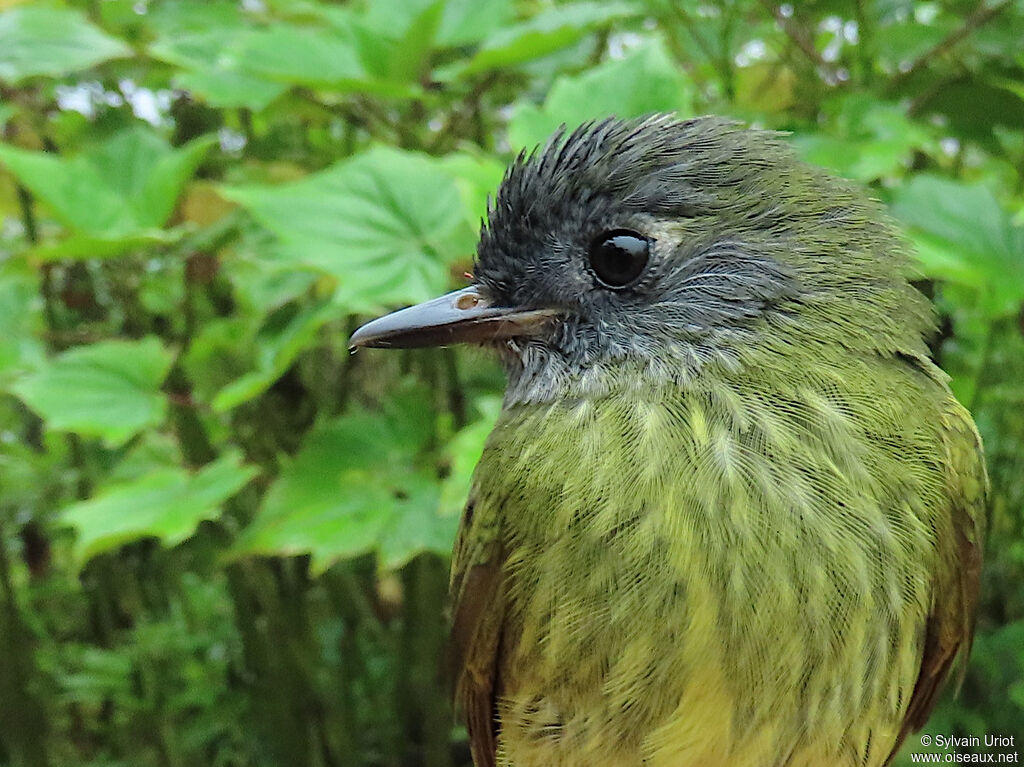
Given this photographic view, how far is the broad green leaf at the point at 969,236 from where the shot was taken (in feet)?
3.37

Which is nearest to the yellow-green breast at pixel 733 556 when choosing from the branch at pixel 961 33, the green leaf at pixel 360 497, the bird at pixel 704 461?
the bird at pixel 704 461

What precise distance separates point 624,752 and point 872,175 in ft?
2.36

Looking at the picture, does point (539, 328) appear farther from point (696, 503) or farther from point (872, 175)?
point (872, 175)

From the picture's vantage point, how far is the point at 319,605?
170 centimetres

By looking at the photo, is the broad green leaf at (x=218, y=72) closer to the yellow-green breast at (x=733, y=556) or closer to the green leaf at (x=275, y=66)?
the green leaf at (x=275, y=66)

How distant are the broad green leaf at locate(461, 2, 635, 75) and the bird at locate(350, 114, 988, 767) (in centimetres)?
42

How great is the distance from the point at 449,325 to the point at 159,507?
1.81 ft

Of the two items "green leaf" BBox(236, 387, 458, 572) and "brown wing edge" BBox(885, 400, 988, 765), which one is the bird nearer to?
"brown wing edge" BBox(885, 400, 988, 765)

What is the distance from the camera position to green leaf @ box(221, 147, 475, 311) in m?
1.10

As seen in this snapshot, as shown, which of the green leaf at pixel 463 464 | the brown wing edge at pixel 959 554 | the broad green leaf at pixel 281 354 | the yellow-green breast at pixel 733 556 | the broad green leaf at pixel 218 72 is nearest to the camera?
the yellow-green breast at pixel 733 556

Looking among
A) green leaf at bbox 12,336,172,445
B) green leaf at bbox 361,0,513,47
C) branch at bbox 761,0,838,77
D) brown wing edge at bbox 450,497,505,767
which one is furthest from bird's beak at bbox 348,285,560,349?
branch at bbox 761,0,838,77

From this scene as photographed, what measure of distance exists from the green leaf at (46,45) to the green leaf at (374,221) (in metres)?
0.37

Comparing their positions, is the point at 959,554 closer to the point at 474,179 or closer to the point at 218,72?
the point at 474,179

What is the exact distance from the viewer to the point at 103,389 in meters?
1.22
